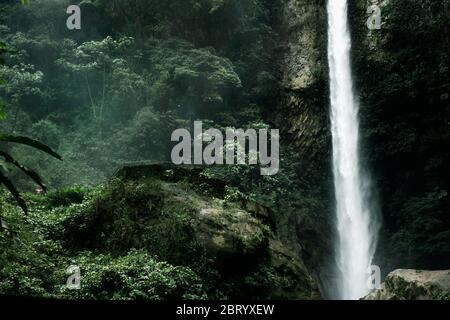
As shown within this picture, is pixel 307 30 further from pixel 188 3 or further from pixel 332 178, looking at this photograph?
pixel 332 178

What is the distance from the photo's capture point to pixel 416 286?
746 cm

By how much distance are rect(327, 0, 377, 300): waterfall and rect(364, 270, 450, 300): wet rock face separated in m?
7.45

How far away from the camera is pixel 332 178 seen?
1759 cm

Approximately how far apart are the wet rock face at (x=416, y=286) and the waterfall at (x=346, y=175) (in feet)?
24.5

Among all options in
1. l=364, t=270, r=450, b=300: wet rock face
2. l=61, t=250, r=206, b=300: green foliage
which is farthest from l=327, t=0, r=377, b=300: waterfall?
l=61, t=250, r=206, b=300: green foliage

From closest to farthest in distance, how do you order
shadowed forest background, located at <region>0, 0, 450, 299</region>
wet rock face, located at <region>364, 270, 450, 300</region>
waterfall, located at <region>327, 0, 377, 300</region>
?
wet rock face, located at <region>364, 270, 450, 300</region> < waterfall, located at <region>327, 0, 377, 300</region> < shadowed forest background, located at <region>0, 0, 450, 299</region>

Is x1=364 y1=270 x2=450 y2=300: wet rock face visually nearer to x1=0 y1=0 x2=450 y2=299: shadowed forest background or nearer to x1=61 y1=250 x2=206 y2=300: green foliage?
x1=61 y1=250 x2=206 y2=300: green foliage

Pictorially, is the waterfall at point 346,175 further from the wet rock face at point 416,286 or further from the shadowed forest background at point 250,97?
the wet rock face at point 416,286

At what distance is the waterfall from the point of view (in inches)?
622

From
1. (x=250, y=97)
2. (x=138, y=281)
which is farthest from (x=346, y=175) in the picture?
(x=138, y=281)

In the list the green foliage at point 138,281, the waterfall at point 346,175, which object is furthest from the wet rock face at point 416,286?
the waterfall at point 346,175

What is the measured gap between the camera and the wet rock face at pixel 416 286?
715 centimetres

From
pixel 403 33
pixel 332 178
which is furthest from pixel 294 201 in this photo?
pixel 403 33

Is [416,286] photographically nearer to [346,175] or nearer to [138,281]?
[138,281]
